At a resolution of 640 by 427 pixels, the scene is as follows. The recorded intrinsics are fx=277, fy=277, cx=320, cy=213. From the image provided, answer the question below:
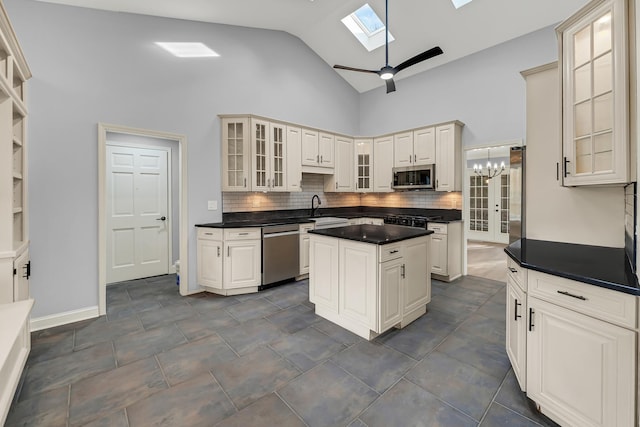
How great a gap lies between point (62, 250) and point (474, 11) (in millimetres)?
5874

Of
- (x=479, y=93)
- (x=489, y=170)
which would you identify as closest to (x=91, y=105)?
(x=479, y=93)

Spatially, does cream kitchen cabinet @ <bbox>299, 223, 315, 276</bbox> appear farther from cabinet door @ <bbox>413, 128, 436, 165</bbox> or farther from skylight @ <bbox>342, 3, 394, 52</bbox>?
skylight @ <bbox>342, 3, 394, 52</bbox>

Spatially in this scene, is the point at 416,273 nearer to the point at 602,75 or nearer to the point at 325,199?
the point at 602,75

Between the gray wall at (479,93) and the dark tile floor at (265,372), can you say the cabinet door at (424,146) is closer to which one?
the gray wall at (479,93)

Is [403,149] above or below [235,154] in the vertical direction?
above

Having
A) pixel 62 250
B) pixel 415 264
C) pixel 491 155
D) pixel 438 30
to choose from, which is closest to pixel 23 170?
pixel 62 250

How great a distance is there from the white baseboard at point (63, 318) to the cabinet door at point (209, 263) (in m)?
1.16

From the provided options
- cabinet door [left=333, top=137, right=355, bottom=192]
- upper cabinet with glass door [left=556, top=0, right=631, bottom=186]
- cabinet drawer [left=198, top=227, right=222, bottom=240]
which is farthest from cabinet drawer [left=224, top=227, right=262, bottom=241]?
upper cabinet with glass door [left=556, top=0, right=631, bottom=186]

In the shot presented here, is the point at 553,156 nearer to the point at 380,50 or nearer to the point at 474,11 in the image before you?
the point at 474,11

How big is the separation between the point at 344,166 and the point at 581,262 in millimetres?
4150

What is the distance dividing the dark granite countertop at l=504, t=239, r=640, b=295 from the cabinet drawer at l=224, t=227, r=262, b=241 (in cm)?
287

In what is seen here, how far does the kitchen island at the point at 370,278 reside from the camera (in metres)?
2.44

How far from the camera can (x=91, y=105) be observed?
3041 mm

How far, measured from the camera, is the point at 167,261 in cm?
464
